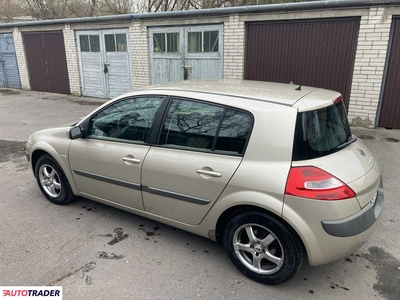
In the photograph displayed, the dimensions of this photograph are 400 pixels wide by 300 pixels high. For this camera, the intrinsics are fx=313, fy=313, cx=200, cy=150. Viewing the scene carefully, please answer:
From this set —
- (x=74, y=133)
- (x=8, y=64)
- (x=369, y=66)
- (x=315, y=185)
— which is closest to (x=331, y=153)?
(x=315, y=185)

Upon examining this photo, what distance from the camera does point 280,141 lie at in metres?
2.36

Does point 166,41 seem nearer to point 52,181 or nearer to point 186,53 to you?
point 186,53

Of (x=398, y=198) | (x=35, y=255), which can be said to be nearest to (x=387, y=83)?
(x=398, y=198)

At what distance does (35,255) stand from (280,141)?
2479 millimetres

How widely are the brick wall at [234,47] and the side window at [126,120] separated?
5.67 meters

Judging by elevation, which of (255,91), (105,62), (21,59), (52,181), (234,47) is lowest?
(52,181)

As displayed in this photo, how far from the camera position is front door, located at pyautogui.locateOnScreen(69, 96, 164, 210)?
3062 millimetres

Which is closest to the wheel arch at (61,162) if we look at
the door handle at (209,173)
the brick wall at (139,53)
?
the door handle at (209,173)

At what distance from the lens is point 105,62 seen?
10.9 m

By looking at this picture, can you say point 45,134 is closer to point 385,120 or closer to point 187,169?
A: point 187,169

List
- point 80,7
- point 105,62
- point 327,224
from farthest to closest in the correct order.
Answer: point 80,7 → point 105,62 → point 327,224

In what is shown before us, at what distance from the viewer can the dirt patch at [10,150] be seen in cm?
577

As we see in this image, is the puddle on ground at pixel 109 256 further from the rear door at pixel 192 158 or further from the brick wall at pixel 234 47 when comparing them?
the brick wall at pixel 234 47

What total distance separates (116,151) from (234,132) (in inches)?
50.4
